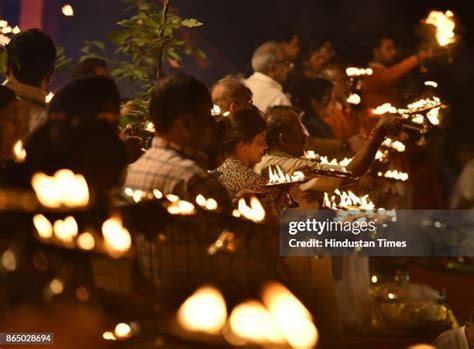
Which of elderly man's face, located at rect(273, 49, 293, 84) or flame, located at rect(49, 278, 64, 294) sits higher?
elderly man's face, located at rect(273, 49, 293, 84)

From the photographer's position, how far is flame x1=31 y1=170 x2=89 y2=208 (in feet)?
10.9

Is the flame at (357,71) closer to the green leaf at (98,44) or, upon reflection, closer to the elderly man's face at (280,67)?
the elderly man's face at (280,67)

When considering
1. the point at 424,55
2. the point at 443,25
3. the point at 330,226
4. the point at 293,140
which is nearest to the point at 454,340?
the point at 330,226

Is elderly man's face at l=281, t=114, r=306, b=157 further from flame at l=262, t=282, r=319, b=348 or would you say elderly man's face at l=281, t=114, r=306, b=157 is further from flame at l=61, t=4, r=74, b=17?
flame at l=61, t=4, r=74, b=17

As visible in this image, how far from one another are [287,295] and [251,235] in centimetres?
37

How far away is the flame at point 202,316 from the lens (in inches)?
125

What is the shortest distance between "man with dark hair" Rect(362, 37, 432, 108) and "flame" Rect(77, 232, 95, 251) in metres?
3.01

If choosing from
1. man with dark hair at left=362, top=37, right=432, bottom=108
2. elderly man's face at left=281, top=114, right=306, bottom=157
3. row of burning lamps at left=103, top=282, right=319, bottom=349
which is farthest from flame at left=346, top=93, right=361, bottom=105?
row of burning lamps at left=103, top=282, right=319, bottom=349

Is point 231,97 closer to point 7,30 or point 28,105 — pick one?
point 28,105

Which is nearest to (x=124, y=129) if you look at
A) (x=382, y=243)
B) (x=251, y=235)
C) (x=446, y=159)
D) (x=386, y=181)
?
(x=251, y=235)

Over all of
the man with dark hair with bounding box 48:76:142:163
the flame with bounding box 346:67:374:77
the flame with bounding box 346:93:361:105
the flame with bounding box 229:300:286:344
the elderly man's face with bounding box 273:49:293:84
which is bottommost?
the flame with bounding box 229:300:286:344

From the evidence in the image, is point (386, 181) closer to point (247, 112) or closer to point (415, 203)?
point (415, 203)

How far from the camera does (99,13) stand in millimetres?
4531

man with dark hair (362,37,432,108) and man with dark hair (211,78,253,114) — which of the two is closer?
man with dark hair (211,78,253,114)
